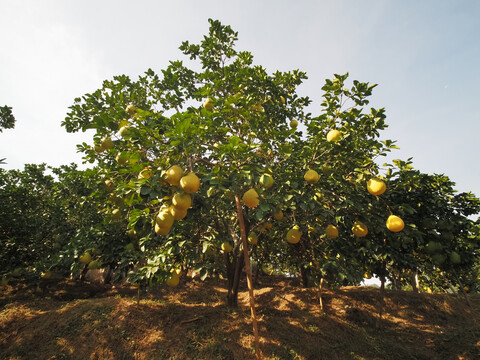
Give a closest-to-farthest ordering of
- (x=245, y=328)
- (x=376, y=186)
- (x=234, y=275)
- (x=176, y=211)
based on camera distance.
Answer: (x=176, y=211)
(x=376, y=186)
(x=245, y=328)
(x=234, y=275)

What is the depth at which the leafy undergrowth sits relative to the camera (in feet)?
19.0

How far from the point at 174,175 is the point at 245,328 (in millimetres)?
5606

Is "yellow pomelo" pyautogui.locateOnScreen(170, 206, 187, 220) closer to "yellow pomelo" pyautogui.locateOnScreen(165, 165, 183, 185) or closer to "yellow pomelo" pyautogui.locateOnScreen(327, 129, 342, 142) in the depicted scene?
"yellow pomelo" pyautogui.locateOnScreen(165, 165, 183, 185)

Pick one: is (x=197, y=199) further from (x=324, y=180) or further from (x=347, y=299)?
(x=347, y=299)

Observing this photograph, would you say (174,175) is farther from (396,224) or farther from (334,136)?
(396,224)

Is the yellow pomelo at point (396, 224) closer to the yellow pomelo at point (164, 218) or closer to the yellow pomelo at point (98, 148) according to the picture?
the yellow pomelo at point (164, 218)

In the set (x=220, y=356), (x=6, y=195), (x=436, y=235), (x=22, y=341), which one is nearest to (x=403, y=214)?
(x=436, y=235)

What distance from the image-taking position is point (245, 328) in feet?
21.3

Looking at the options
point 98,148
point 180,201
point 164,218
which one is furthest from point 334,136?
point 98,148

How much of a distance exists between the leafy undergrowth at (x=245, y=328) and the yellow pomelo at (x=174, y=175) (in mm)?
4727

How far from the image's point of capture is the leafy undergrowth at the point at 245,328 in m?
5.80

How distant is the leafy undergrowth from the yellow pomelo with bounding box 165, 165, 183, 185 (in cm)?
473

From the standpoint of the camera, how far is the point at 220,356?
5391mm

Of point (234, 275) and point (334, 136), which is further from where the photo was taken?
point (234, 275)
